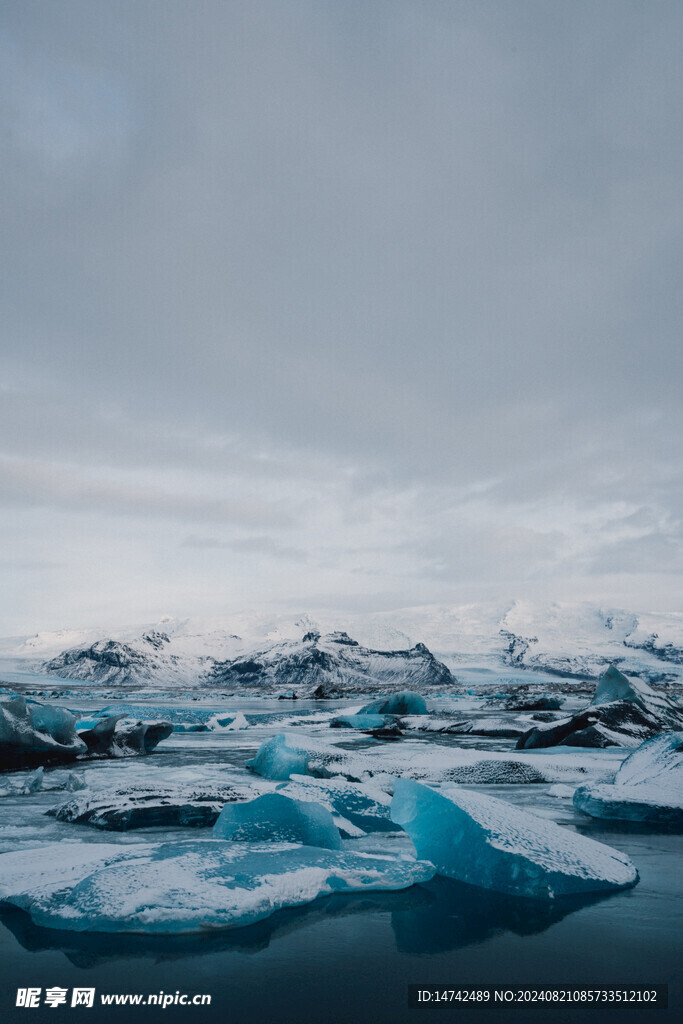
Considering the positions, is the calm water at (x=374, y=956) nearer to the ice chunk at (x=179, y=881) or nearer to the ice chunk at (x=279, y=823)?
the ice chunk at (x=179, y=881)

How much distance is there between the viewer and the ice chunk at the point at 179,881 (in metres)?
2.81

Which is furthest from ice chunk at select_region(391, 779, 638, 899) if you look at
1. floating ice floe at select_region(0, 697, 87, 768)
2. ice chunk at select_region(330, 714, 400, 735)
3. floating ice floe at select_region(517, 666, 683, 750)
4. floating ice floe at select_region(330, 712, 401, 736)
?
ice chunk at select_region(330, 714, 400, 735)

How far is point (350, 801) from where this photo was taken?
5.22 meters

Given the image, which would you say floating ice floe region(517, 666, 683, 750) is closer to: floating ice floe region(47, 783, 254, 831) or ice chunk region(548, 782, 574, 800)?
ice chunk region(548, 782, 574, 800)

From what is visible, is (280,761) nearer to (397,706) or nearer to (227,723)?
(227,723)

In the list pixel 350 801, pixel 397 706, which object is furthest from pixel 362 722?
pixel 350 801

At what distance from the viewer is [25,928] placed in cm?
285

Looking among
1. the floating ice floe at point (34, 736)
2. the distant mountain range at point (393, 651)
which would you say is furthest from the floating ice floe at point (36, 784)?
the distant mountain range at point (393, 651)

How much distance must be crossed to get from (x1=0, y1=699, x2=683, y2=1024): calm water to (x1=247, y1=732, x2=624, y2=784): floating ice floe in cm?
380

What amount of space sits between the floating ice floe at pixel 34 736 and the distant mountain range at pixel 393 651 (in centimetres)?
6269

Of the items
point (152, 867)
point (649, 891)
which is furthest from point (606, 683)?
point (152, 867)

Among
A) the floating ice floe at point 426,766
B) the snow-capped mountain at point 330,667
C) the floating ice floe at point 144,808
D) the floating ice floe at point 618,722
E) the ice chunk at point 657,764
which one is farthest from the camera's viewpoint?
the snow-capped mountain at point 330,667

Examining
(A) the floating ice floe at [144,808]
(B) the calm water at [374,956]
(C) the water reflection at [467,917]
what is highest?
(B) the calm water at [374,956]

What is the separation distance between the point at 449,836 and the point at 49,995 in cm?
227
